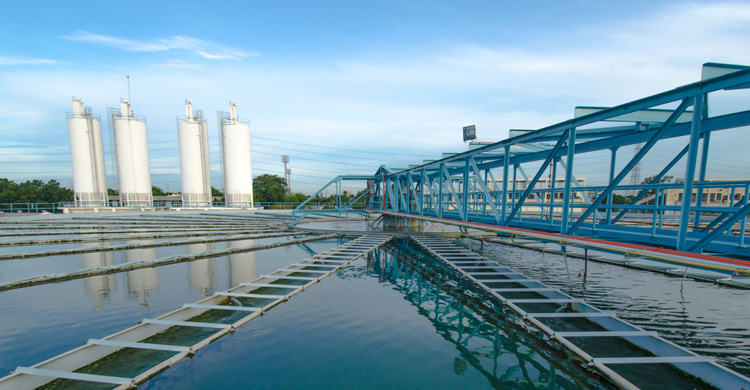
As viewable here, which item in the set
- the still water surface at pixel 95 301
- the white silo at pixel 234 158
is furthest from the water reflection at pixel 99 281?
the white silo at pixel 234 158

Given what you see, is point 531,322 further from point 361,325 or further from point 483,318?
point 361,325

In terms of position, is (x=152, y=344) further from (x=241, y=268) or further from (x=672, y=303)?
(x=672, y=303)

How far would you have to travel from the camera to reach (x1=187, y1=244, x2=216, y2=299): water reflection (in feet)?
30.6

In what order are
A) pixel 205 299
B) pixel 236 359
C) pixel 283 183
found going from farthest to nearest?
pixel 283 183 < pixel 205 299 < pixel 236 359

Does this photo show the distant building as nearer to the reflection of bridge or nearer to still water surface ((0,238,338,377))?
the reflection of bridge

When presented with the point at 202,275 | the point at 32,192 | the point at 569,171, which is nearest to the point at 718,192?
the point at 569,171

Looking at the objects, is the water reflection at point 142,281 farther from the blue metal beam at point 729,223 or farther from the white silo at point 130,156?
the white silo at point 130,156

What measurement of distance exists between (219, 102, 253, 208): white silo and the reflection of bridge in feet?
133

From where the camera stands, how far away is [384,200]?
25.4 m

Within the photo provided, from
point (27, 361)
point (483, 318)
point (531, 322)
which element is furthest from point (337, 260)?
point (27, 361)

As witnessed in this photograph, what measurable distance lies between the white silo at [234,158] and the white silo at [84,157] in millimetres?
15640

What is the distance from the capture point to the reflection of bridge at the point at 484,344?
199 inches

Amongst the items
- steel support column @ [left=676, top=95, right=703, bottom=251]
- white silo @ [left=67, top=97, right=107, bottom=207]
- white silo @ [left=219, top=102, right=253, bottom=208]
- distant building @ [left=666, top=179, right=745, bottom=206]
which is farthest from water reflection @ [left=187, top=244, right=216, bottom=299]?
white silo @ [left=67, top=97, right=107, bottom=207]

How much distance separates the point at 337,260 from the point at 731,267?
36.7ft
